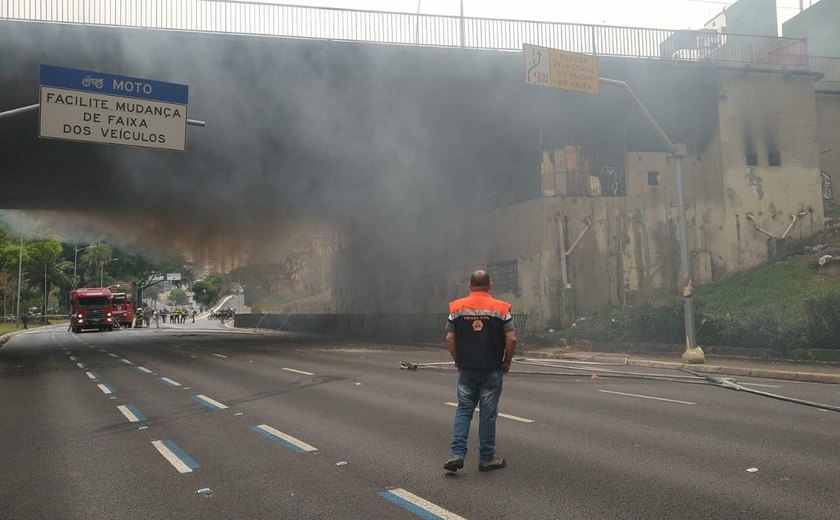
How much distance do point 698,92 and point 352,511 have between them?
18611 millimetres

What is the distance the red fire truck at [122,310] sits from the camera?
3825cm

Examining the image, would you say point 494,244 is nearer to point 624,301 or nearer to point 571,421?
point 624,301

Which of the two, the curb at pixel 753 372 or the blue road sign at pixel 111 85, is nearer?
the curb at pixel 753 372

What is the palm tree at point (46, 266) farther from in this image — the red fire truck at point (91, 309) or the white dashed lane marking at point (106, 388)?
the white dashed lane marking at point (106, 388)

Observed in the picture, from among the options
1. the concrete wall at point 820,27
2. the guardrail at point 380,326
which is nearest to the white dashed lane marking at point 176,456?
the guardrail at point 380,326

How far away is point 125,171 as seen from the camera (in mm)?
18312

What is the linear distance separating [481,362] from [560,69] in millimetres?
10250

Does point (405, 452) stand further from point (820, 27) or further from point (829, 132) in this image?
point (820, 27)

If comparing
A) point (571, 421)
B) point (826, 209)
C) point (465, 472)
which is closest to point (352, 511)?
point (465, 472)

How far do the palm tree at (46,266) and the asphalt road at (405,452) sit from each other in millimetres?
49570

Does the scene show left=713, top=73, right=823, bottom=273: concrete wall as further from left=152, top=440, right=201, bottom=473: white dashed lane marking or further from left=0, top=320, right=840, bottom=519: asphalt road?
left=152, top=440, right=201, bottom=473: white dashed lane marking

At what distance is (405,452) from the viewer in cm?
500

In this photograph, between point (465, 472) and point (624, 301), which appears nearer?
point (465, 472)

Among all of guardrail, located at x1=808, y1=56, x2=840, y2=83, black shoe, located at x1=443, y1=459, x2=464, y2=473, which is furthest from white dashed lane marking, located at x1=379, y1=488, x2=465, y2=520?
guardrail, located at x1=808, y1=56, x2=840, y2=83
